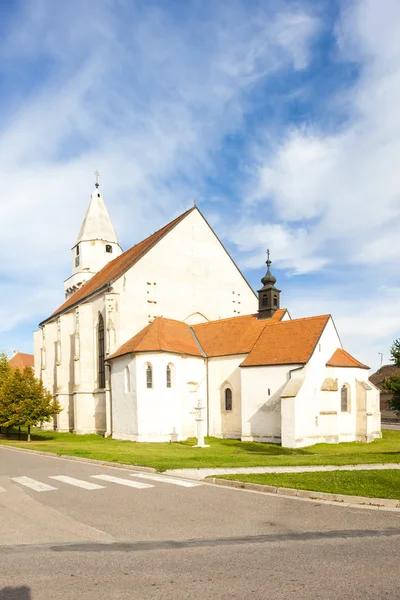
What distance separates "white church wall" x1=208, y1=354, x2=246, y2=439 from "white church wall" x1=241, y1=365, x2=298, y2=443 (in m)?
1.32

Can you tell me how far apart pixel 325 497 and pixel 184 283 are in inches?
1145

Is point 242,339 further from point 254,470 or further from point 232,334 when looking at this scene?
point 254,470

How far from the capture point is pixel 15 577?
17.9ft

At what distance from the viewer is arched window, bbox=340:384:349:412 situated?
98.8 ft

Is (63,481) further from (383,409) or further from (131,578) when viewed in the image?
(383,409)

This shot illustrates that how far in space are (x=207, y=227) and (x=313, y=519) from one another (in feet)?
110

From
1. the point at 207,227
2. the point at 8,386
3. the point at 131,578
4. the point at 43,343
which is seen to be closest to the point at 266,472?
the point at 131,578

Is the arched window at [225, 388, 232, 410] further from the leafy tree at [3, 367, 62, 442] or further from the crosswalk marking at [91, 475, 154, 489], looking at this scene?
the crosswalk marking at [91, 475, 154, 489]

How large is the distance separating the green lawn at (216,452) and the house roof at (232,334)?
5.81 meters

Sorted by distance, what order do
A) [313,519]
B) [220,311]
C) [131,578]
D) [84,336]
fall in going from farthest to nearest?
[220,311]
[84,336]
[313,519]
[131,578]

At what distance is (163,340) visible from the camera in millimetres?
31047

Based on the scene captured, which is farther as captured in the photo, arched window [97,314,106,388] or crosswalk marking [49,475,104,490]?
arched window [97,314,106,388]

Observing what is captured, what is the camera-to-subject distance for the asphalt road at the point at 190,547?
16.7ft

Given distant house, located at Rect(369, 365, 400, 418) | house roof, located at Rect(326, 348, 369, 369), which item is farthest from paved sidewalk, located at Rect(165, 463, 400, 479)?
distant house, located at Rect(369, 365, 400, 418)
